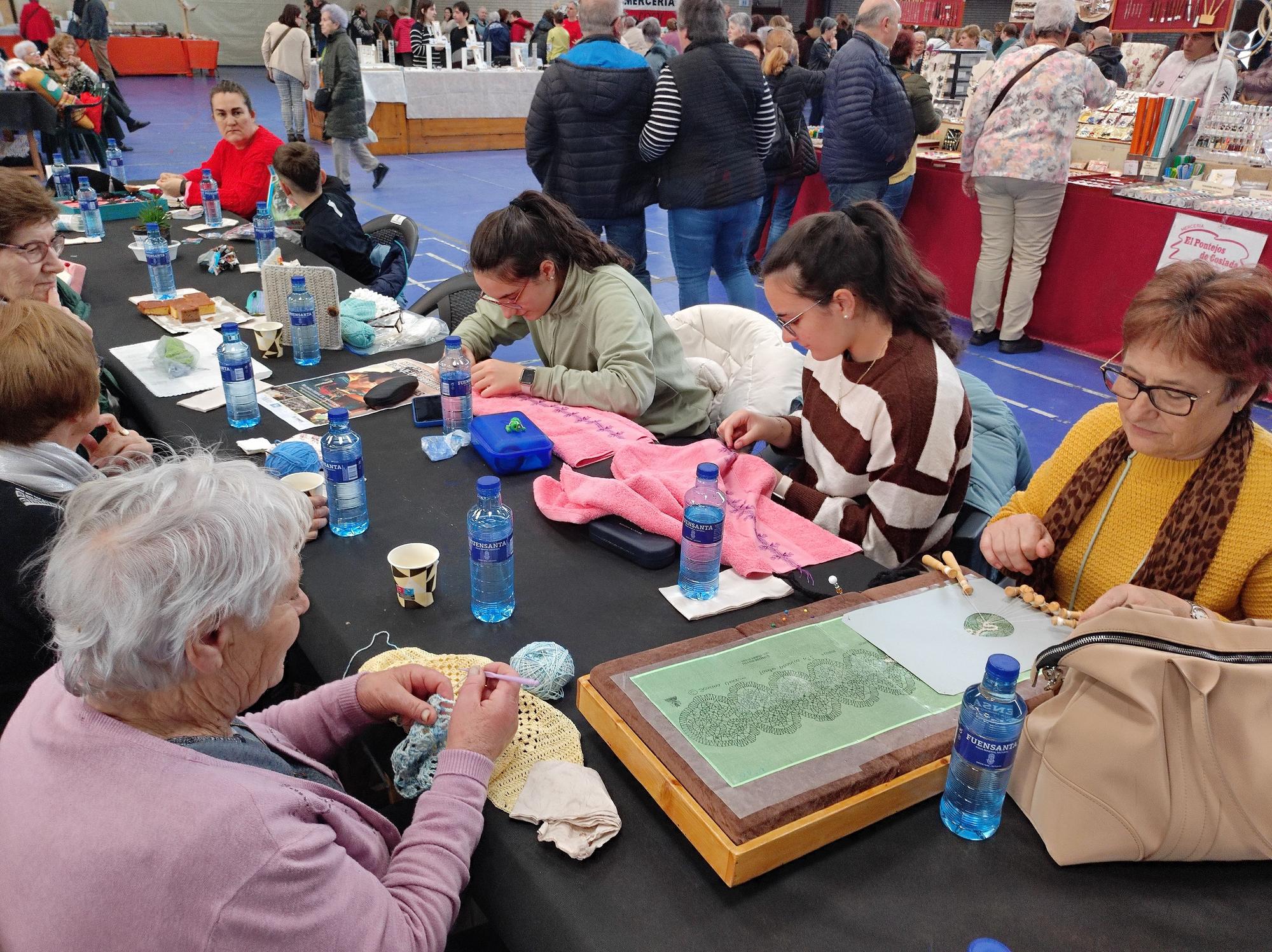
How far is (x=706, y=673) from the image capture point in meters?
Answer: 1.25

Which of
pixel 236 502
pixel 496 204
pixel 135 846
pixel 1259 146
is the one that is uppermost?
pixel 1259 146

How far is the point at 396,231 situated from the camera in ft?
14.2

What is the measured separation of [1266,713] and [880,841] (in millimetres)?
470

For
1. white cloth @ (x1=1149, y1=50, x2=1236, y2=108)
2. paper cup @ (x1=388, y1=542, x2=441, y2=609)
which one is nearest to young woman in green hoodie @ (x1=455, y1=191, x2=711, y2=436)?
paper cup @ (x1=388, y1=542, x2=441, y2=609)

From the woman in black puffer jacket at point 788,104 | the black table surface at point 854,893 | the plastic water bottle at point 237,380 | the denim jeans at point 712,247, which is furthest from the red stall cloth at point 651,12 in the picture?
the black table surface at point 854,893

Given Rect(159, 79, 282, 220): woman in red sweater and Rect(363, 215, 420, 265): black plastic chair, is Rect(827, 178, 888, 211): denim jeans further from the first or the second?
Rect(159, 79, 282, 220): woman in red sweater

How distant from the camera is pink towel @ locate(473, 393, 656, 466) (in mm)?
2127

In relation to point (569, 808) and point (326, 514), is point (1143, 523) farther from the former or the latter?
point (326, 514)

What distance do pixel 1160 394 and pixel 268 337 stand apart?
2.40 meters

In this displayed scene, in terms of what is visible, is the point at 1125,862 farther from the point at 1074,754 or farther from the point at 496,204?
the point at 496,204

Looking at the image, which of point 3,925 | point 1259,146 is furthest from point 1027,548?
point 1259,146

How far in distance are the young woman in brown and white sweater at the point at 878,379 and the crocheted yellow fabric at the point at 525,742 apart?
929 mm

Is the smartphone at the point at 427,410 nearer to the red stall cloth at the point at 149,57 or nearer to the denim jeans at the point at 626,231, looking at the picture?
the denim jeans at the point at 626,231

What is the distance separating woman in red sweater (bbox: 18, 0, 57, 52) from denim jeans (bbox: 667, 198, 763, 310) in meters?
12.5
